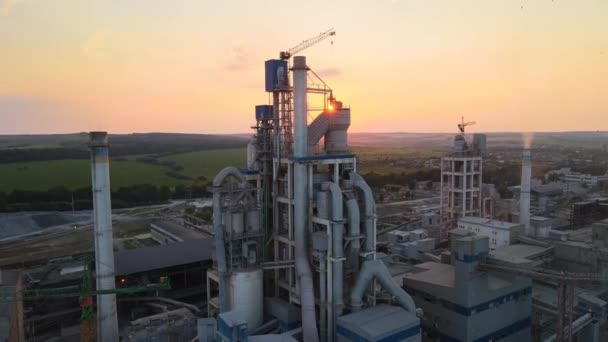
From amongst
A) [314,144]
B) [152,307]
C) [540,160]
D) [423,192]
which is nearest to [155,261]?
[152,307]

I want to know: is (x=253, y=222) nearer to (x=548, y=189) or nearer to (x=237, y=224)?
(x=237, y=224)

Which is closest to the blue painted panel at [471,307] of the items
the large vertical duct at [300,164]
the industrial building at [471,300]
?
the industrial building at [471,300]

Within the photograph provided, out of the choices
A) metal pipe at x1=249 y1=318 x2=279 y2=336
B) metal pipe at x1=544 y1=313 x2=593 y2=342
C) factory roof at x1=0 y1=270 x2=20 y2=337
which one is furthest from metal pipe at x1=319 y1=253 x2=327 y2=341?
factory roof at x1=0 y1=270 x2=20 y2=337

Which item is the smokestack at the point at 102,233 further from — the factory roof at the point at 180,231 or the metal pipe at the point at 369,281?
the factory roof at the point at 180,231

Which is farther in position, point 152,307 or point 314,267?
A: point 152,307

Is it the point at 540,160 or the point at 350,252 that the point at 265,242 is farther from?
the point at 540,160
